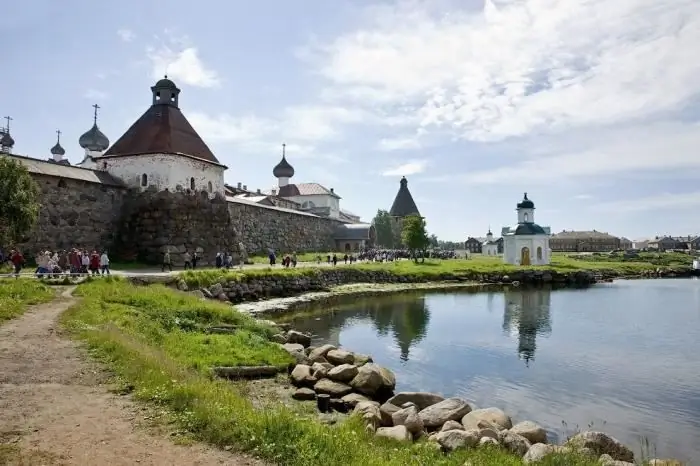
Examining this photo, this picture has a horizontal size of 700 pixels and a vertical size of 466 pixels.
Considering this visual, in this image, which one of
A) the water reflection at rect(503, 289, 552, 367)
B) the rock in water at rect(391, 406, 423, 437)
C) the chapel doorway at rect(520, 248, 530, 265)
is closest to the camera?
the rock in water at rect(391, 406, 423, 437)

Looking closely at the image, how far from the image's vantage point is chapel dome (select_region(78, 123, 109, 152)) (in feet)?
192

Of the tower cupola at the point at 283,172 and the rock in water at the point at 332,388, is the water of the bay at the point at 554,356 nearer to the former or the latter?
the rock in water at the point at 332,388

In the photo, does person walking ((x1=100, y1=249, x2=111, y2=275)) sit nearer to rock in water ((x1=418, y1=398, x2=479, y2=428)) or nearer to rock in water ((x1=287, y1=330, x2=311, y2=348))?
rock in water ((x1=287, y1=330, x2=311, y2=348))

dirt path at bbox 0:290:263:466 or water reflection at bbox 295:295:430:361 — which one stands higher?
dirt path at bbox 0:290:263:466

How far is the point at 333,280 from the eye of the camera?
4019 centimetres

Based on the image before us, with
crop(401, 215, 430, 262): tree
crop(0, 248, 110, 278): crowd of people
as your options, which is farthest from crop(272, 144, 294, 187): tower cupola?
crop(0, 248, 110, 278): crowd of people

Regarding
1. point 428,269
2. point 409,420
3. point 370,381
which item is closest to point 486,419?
point 409,420

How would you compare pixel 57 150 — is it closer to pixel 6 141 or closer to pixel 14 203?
pixel 6 141

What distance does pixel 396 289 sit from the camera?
139 feet

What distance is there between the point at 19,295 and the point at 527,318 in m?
23.5

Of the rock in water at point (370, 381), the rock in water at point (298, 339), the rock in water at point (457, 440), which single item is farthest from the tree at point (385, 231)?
the rock in water at point (457, 440)

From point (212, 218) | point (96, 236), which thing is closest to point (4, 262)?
point (96, 236)

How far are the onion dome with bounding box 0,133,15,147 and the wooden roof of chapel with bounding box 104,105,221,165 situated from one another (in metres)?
31.7

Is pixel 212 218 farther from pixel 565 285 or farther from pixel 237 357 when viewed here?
pixel 565 285
